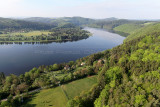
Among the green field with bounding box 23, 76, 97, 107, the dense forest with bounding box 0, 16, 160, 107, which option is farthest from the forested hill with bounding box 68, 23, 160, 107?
the green field with bounding box 23, 76, 97, 107

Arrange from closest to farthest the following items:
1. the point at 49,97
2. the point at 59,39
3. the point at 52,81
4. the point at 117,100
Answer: the point at 117,100, the point at 49,97, the point at 52,81, the point at 59,39

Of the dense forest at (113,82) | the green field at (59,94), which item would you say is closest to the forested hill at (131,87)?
the dense forest at (113,82)

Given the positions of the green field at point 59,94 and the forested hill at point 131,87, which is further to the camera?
the green field at point 59,94

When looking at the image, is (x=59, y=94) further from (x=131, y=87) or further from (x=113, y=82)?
(x=131, y=87)

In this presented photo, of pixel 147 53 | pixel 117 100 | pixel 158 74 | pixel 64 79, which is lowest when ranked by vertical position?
pixel 64 79

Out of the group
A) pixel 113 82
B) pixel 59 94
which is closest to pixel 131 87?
pixel 113 82

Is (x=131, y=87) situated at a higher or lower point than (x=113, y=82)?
higher

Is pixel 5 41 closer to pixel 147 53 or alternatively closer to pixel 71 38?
pixel 71 38

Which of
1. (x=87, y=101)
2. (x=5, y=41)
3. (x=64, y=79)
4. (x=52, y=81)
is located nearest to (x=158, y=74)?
(x=87, y=101)

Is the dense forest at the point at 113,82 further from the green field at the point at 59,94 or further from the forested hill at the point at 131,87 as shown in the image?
the green field at the point at 59,94
